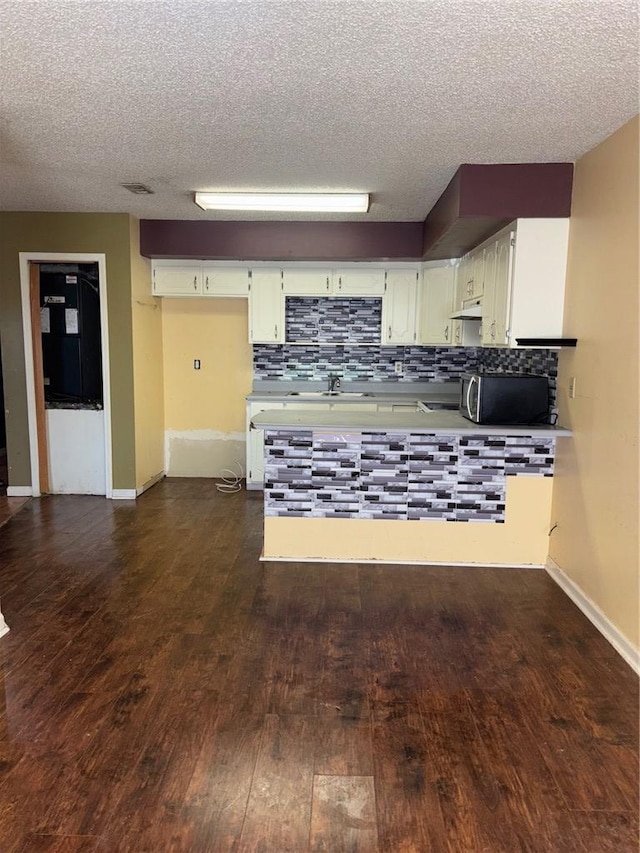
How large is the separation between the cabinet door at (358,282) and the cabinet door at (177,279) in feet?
4.29

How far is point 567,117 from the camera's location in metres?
2.56

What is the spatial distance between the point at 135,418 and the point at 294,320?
1.82 metres

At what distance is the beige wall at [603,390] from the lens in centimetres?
255

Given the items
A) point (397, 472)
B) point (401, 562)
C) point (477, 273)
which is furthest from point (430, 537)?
point (477, 273)

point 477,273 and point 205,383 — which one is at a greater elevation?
point 477,273

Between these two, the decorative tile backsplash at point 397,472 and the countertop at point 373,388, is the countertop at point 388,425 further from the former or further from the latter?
the countertop at point 373,388

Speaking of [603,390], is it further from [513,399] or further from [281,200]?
[281,200]

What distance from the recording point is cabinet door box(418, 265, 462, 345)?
5109 millimetres

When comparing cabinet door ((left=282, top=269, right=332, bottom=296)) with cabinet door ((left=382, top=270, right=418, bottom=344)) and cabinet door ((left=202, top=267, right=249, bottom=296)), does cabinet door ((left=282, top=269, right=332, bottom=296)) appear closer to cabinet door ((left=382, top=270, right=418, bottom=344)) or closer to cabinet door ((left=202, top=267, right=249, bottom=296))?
cabinet door ((left=202, top=267, right=249, bottom=296))

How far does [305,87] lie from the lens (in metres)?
2.28

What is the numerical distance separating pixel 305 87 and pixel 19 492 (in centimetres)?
424

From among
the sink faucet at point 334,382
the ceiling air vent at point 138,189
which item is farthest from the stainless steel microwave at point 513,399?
the ceiling air vent at point 138,189

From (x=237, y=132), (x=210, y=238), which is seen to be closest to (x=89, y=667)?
(x=237, y=132)

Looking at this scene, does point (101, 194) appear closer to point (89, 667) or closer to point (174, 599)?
point (174, 599)
